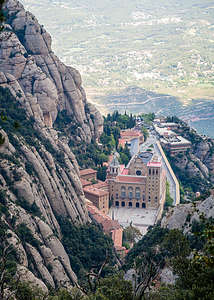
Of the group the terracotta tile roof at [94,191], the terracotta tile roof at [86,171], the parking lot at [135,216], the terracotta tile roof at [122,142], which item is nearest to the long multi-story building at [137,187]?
the parking lot at [135,216]

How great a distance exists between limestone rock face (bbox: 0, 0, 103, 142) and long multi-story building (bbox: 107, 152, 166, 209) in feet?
27.1

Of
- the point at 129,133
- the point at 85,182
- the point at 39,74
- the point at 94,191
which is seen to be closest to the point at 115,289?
the point at 94,191

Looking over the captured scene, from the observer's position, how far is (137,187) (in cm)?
9369

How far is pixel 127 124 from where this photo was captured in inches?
4914

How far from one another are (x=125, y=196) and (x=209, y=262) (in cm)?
A: 6496

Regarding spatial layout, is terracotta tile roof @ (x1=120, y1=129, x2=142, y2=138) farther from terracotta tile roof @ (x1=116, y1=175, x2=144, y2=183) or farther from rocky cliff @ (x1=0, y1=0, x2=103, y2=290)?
terracotta tile roof @ (x1=116, y1=175, x2=144, y2=183)

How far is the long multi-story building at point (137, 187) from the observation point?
92812 millimetres

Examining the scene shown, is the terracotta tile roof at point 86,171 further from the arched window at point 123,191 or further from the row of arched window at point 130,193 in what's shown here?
the row of arched window at point 130,193

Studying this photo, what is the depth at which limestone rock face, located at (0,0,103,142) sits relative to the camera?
82.8m

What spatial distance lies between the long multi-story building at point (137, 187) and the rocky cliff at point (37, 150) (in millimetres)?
8289

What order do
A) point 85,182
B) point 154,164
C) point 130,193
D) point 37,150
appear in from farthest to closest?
1. point 130,193
2. point 154,164
3. point 85,182
4. point 37,150

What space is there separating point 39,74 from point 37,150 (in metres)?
17.6

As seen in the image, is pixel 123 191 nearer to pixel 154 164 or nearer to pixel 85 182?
pixel 154 164

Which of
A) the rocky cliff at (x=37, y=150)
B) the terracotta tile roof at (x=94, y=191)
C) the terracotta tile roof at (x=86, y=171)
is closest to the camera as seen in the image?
the rocky cliff at (x=37, y=150)
